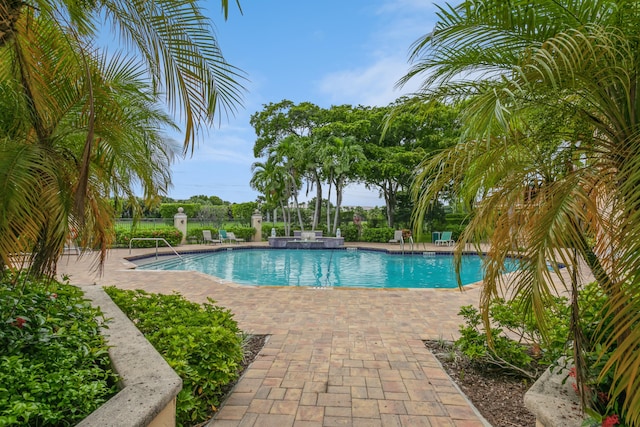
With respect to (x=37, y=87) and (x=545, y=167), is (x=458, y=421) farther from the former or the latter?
(x=37, y=87)

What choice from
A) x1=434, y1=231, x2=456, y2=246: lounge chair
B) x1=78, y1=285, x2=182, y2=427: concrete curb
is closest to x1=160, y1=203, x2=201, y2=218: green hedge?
x1=434, y1=231, x2=456, y2=246: lounge chair

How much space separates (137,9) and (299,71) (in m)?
10.7

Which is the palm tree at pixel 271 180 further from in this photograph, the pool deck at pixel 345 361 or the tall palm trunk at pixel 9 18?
the tall palm trunk at pixel 9 18

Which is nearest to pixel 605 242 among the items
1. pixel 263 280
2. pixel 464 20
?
pixel 464 20

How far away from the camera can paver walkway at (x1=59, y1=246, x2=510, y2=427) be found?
2670 millimetres

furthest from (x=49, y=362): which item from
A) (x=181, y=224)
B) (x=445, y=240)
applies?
(x=445, y=240)

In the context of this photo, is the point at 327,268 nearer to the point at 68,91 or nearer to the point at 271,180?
the point at 271,180

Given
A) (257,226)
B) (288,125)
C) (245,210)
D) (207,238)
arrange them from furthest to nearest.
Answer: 1. (288,125)
2. (245,210)
3. (257,226)
4. (207,238)

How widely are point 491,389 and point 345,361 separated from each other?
1385 millimetres

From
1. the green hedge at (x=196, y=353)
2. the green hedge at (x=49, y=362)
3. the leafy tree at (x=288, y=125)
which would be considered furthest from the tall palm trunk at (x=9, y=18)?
the leafy tree at (x=288, y=125)

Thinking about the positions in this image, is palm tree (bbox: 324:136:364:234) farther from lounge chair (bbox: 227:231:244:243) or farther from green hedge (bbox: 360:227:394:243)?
lounge chair (bbox: 227:231:244:243)

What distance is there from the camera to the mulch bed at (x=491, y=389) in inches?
105

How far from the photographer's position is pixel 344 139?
19234 millimetres

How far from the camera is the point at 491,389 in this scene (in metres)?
3.12
